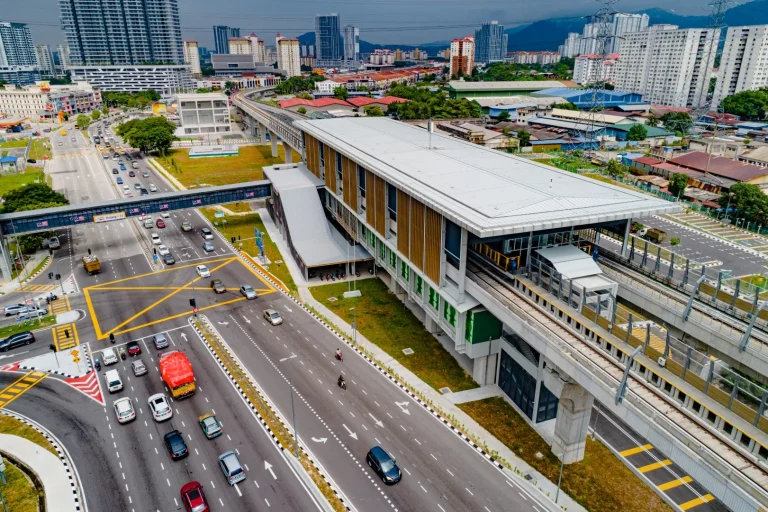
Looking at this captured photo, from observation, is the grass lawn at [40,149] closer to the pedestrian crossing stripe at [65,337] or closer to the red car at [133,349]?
the pedestrian crossing stripe at [65,337]

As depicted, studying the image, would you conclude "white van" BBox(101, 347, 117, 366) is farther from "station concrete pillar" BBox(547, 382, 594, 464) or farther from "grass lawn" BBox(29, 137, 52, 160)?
"grass lawn" BBox(29, 137, 52, 160)

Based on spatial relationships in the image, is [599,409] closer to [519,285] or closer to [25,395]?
[519,285]

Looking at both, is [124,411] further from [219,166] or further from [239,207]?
[219,166]

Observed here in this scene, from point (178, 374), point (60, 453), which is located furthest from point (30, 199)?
point (60, 453)

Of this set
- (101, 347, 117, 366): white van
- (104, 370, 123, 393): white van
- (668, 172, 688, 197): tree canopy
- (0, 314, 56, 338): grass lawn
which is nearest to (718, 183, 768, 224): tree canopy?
(668, 172, 688, 197): tree canopy

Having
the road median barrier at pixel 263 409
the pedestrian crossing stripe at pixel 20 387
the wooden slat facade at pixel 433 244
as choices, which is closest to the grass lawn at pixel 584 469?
the wooden slat facade at pixel 433 244
